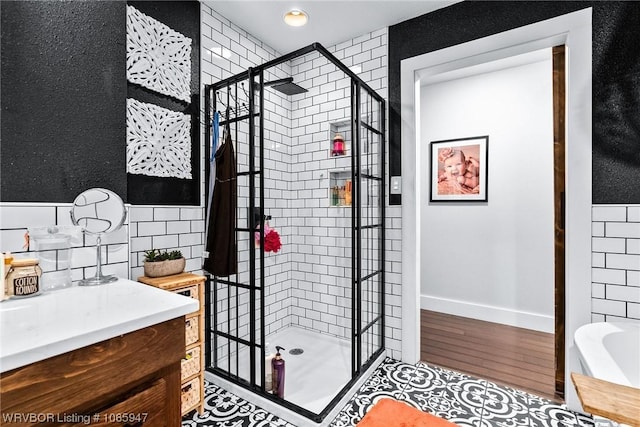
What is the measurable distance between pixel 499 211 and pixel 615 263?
5.35ft

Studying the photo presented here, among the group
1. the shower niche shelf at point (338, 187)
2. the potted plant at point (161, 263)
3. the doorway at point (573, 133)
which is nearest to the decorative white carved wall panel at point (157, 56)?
the potted plant at point (161, 263)

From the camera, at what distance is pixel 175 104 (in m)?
2.02

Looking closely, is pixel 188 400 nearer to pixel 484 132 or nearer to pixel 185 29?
pixel 185 29

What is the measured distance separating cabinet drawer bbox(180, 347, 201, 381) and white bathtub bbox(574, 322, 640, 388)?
75.3 inches

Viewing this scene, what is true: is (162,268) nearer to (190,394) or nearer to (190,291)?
(190,291)

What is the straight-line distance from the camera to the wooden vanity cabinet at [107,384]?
2.38ft

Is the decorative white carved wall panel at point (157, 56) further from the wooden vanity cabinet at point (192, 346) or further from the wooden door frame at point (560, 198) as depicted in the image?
the wooden door frame at point (560, 198)

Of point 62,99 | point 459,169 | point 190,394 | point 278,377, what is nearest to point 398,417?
point 278,377

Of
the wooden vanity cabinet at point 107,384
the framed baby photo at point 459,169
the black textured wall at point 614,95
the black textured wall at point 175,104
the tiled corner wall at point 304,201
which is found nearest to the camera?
the wooden vanity cabinet at point 107,384

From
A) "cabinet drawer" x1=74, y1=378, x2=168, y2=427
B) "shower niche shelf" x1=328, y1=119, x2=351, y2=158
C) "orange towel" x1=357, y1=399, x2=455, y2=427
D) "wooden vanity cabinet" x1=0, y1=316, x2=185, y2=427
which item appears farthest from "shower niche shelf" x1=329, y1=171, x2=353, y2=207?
"cabinet drawer" x1=74, y1=378, x2=168, y2=427

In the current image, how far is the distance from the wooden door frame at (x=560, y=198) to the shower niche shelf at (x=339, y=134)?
1.51m

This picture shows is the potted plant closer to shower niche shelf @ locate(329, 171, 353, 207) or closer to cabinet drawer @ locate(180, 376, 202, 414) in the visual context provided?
cabinet drawer @ locate(180, 376, 202, 414)

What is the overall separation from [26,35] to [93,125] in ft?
1.31

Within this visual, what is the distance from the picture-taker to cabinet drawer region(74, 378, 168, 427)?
87 centimetres
